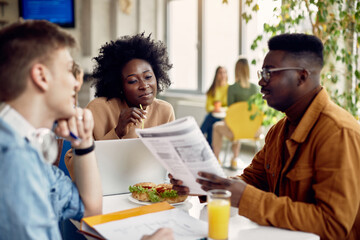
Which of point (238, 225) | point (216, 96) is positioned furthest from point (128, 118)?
point (216, 96)

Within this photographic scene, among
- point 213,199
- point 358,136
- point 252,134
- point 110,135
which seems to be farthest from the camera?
point 252,134

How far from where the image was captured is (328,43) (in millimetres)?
2844

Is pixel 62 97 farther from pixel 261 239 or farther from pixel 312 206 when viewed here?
pixel 312 206

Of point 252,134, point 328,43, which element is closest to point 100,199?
point 328,43

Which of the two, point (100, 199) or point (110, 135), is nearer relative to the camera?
point (100, 199)

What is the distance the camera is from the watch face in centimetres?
95

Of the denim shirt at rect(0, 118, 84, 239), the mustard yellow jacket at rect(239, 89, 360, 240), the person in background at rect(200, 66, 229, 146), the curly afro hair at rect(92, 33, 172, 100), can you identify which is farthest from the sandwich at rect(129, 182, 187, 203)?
the person in background at rect(200, 66, 229, 146)

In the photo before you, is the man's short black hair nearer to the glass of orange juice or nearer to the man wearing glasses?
the man wearing glasses

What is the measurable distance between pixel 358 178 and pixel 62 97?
2.98ft

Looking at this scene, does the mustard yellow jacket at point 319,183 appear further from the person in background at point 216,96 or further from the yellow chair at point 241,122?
the person in background at point 216,96

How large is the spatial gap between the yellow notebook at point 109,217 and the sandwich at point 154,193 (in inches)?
3.6

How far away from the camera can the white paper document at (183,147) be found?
1.12 meters

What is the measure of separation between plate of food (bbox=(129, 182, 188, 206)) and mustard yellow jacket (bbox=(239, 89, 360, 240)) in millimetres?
283

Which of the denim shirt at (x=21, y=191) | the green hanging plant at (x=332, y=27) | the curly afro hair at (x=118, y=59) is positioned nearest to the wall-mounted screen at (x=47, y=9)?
the green hanging plant at (x=332, y=27)
